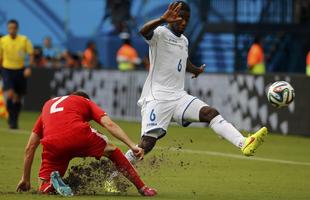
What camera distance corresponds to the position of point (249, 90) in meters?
24.1

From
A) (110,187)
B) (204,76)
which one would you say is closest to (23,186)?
(110,187)

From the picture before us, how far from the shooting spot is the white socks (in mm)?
12539

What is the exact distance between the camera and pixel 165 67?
43.3 ft

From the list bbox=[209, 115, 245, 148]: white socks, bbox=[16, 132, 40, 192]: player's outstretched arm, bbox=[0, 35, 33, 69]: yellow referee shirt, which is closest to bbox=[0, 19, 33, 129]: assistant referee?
bbox=[0, 35, 33, 69]: yellow referee shirt

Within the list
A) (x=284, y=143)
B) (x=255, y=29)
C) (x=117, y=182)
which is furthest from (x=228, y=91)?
(x=117, y=182)

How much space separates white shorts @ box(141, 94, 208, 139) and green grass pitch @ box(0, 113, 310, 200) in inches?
30.0

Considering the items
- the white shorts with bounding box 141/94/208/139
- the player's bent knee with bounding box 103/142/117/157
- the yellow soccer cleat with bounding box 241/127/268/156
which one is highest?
the white shorts with bounding box 141/94/208/139

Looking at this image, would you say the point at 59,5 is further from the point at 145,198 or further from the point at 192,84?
the point at 145,198

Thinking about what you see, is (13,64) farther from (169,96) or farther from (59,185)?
(59,185)

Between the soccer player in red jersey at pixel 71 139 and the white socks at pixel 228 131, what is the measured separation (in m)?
1.43

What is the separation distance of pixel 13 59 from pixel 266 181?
34.6 ft

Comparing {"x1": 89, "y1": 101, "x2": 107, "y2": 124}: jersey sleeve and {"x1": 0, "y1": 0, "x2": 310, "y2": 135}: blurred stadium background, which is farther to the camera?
{"x1": 0, "y1": 0, "x2": 310, "y2": 135}: blurred stadium background

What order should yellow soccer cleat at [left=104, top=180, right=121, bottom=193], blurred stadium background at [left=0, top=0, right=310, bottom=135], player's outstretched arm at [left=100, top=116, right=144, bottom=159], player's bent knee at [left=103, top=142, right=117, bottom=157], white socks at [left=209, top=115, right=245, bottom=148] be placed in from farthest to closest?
blurred stadium background at [left=0, top=0, right=310, bottom=135], white socks at [left=209, top=115, right=245, bottom=148], yellow soccer cleat at [left=104, top=180, right=121, bottom=193], player's bent knee at [left=103, top=142, right=117, bottom=157], player's outstretched arm at [left=100, top=116, right=144, bottom=159]

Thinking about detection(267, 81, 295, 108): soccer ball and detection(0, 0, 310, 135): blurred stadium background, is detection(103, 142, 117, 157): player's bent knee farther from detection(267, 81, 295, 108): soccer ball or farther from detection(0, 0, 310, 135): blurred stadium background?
detection(0, 0, 310, 135): blurred stadium background
